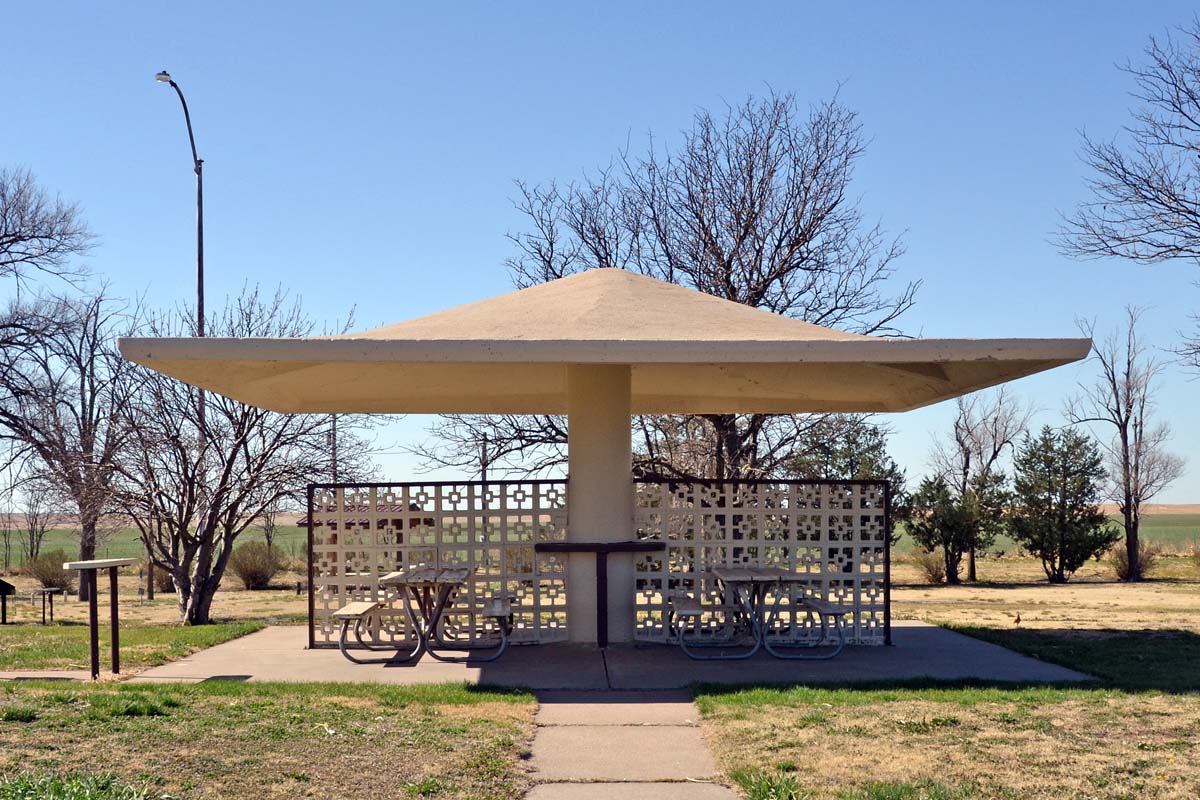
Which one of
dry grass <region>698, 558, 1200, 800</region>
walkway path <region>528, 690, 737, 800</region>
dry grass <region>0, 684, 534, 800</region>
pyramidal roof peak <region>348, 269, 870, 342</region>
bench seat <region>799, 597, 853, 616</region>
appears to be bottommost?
walkway path <region>528, 690, 737, 800</region>

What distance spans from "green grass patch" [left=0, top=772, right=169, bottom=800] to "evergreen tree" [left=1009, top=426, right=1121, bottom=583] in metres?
28.7

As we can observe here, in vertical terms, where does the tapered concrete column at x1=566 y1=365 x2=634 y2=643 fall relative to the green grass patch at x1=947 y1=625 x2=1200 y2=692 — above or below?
above

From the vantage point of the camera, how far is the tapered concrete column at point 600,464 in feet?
38.7

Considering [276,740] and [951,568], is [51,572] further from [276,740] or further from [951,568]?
[276,740]

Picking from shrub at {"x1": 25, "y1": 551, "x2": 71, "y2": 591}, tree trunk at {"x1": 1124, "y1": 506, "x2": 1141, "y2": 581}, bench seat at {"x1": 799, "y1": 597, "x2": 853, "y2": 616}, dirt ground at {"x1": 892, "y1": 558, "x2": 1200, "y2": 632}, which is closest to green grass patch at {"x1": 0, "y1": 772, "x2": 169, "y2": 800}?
bench seat at {"x1": 799, "y1": 597, "x2": 853, "y2": 616}

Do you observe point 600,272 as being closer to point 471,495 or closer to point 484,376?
point 484,376

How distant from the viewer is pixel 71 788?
5.65m

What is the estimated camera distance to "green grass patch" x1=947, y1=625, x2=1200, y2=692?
967 centimetres

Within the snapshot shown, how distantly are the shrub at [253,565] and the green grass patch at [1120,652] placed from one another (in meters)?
21.9

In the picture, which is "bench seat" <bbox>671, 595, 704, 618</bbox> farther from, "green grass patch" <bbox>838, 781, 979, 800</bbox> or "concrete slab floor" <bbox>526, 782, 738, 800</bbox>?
"green grass patch" <bbox>838, 781, 979, 800</bbox>

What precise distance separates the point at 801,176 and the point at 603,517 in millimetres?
15213

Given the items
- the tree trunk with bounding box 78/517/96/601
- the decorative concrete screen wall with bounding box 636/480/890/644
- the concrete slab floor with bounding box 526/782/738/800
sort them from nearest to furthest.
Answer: the concrete slab floor with bounding box 526/782/738/800
the decorative concrete screen wall with bounding box 636/480/890/644
the tree trunk with bounding box 78/517/96/601

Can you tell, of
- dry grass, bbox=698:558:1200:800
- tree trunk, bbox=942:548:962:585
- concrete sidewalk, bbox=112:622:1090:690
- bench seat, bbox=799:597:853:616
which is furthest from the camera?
tree trunk, bbox=942:548:962:585

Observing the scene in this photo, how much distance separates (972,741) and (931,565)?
25.0 m
